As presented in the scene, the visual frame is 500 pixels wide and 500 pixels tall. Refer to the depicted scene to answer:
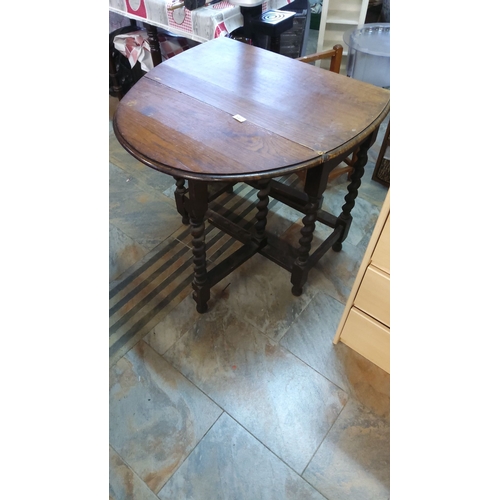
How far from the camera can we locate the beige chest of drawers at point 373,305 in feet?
3.29

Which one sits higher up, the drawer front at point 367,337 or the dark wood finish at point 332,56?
the dark wood finish at point 332,56

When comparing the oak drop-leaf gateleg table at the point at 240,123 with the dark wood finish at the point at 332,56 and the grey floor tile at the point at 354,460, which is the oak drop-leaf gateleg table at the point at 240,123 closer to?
the dark wood finish at the point at 332,56

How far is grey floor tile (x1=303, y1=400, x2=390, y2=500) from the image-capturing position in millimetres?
1128

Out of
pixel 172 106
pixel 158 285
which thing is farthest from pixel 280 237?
pixel 172 106

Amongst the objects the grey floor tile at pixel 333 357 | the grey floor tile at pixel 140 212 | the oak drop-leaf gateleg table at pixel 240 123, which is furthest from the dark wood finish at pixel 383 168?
the grey floor tile at pixel 140 212

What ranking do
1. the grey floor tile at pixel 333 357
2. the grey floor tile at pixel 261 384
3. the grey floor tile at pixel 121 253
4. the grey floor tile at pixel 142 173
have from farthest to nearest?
1. the grey floor tile at pixel 142 173
2. the grey floor tile at pixel 121 253
3. the grey floor tile at pixel 333 357
4. the grey floor tile at pixel 261 384

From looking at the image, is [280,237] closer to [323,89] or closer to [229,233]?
[229,233]

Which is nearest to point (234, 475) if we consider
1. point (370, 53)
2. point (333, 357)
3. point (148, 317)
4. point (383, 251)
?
point (333, 357)

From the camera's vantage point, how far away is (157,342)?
1.46 metres

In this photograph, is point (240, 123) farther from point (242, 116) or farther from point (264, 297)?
point (264, 297)

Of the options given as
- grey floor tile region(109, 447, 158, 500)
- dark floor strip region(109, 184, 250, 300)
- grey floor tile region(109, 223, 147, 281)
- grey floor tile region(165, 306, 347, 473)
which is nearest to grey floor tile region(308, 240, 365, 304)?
grey floor tile region(165, 306, 347, 473)

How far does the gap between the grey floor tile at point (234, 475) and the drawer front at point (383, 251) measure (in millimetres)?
691

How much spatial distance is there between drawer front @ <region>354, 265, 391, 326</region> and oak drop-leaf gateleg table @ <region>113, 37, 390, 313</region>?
30cm

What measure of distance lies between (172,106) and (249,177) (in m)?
0.40
